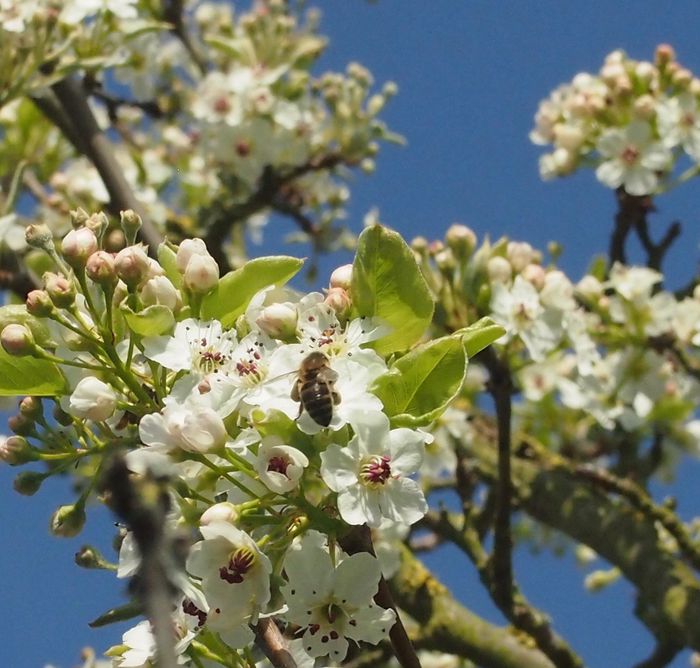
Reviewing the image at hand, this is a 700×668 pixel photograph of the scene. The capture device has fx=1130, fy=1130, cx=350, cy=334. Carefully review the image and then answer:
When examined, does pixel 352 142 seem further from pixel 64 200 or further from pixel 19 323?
pixel 19 323

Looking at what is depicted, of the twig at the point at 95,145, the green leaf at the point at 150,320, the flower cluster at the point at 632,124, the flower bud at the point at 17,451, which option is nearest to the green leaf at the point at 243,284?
the green leaf at the point at 150,320

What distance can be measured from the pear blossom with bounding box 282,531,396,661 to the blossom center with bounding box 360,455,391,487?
10 cm

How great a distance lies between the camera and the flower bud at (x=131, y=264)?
1.68m

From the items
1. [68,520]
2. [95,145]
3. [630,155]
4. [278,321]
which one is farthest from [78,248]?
[630,155]

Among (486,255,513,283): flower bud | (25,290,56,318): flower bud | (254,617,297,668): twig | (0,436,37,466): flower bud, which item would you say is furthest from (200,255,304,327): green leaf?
(486,255,513,283): flower bud

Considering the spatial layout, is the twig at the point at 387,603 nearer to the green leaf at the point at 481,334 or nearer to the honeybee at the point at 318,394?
the honeybee at the point at 318,394

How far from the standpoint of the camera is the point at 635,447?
15.5 feet

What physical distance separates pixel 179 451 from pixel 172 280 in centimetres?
37

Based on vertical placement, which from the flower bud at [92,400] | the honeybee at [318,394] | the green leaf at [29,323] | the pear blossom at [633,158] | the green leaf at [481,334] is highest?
the pear blossom at [633,158]

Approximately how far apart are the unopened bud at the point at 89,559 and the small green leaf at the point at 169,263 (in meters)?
0.44

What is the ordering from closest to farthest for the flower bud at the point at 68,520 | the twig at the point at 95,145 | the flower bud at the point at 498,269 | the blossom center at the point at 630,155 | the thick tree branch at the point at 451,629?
1. the flower bud at the point at 68,520
2. the flower bud at the point at 498,269
3. the thick tree branch at the point at 451,629
4. the twig at the point at 95,145
5. the blossom center at the point at 630,155

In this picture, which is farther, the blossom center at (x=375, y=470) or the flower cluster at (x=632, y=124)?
the flower cluster at (x=632, y=124)

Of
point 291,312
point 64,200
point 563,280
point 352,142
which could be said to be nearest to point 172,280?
point 291,312

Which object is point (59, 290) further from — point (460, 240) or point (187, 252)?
point (460, 240)
